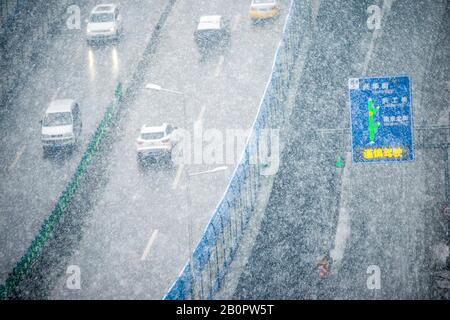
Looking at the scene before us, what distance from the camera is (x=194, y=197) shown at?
80.1ft

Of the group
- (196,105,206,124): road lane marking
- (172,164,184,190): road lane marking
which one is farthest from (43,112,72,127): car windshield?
(196,105,206,124): road lane marking

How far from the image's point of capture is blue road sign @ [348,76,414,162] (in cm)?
1738

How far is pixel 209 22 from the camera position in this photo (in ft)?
106

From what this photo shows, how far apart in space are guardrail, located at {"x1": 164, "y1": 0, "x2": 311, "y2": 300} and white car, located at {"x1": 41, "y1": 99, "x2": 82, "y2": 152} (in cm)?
1046

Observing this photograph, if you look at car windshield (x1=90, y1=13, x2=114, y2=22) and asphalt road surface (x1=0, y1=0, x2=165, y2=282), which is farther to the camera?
car windshield (x1=90, y1=13, x2=114, y2=22)

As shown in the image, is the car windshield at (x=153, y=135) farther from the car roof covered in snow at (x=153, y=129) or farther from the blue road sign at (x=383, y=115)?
the blue road sign at (x=383, y=115)

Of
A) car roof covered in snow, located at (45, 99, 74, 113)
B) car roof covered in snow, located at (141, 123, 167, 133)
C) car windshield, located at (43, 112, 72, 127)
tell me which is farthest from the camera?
car roof covered in snow, located at (45, 99, 74, 113)

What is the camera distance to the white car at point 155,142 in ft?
84.2

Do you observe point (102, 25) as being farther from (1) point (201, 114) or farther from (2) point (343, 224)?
(2) point (343, 224)

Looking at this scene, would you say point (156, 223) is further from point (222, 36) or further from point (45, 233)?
point (222, 36)

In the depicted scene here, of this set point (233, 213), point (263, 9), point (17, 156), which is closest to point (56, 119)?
point (17, 156)

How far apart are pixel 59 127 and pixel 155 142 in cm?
517

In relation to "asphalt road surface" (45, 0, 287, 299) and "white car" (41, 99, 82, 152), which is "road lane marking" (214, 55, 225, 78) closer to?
"asphalt road surface" (45, 0, 287, 299)

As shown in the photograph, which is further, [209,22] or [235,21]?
[235,21]
